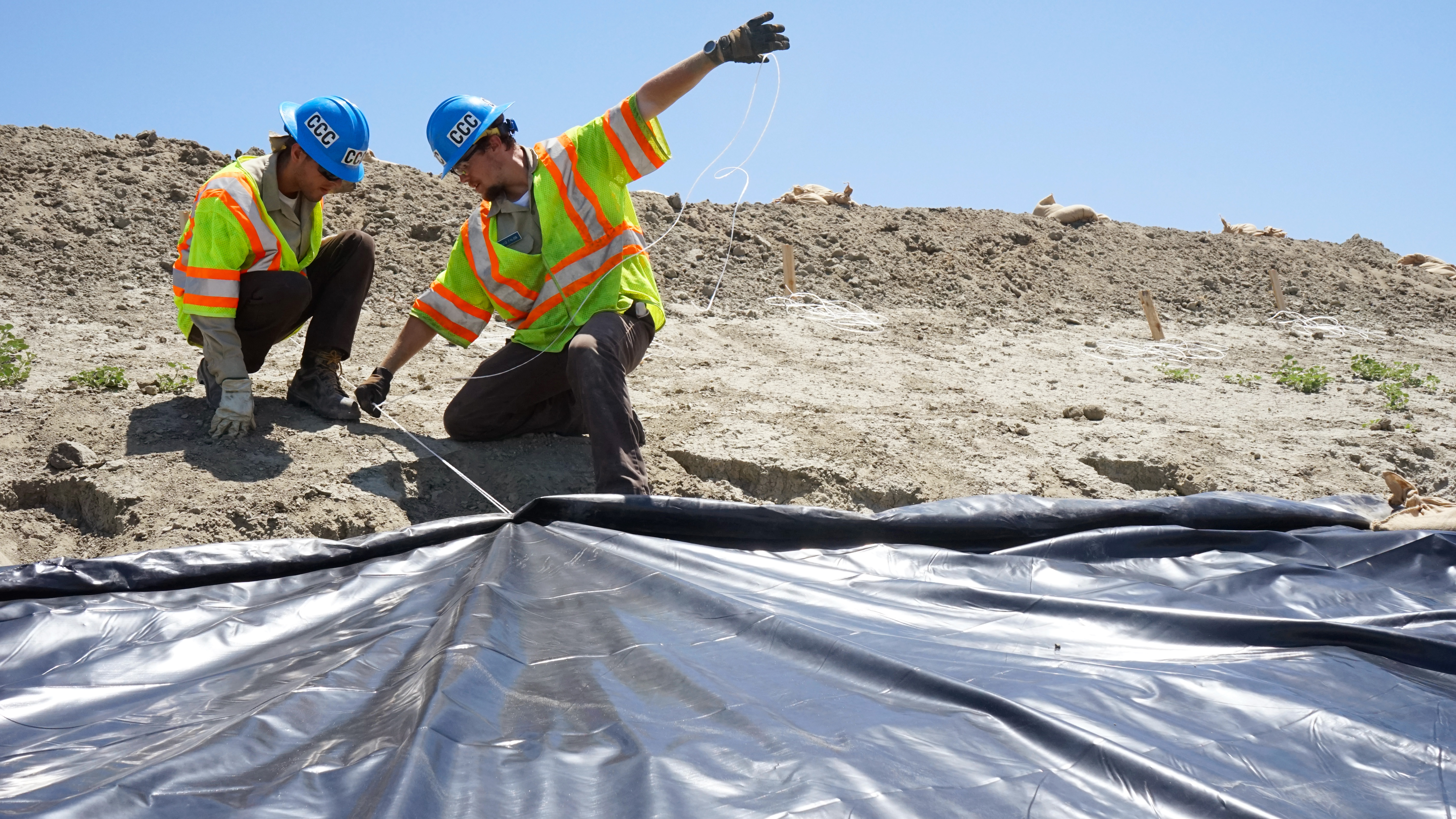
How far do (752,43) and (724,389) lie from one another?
211 centimetres

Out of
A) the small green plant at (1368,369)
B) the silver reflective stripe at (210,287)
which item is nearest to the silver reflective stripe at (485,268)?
the silver reflective stripe at (210,287)

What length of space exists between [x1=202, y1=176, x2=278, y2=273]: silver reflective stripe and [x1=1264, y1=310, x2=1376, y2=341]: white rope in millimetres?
8968

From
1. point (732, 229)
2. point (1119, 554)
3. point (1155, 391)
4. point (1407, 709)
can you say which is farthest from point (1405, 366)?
point (1407, 709)

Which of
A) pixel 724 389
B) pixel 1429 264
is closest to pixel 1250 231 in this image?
pixel 1429 264

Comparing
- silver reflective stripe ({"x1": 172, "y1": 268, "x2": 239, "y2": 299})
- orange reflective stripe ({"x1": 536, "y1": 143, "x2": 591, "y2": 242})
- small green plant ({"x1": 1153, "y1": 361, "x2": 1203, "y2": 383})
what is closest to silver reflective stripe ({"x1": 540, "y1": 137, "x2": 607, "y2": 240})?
orange reflective stripe ({"x1": 536, "y1": 143, "x2": 591, "y2": 242})

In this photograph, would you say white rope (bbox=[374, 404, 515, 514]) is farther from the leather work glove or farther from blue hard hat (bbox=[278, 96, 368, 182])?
blue hard hat (bbox=[278, 96, 368, 182])

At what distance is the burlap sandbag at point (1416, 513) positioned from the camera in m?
2.59

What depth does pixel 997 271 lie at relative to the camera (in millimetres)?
9078

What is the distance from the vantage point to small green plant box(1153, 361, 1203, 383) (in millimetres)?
6160

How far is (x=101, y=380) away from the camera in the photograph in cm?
368

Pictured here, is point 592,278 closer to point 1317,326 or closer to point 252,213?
point 252,213

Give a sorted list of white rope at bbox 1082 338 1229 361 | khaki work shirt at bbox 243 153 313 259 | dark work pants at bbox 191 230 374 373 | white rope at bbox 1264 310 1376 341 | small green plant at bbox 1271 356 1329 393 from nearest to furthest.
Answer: khaki work shirt at bbox 243 153 313 259
dark work pants at bbox 191 230 374 373
small green plant at bbox 1271 356 1329 393
white rope at bbox 1082 338 1229 361
white rope at bbox 1264 310 1376 341

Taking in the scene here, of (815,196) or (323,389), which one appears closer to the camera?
(323,389)

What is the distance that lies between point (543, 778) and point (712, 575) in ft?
3.01
